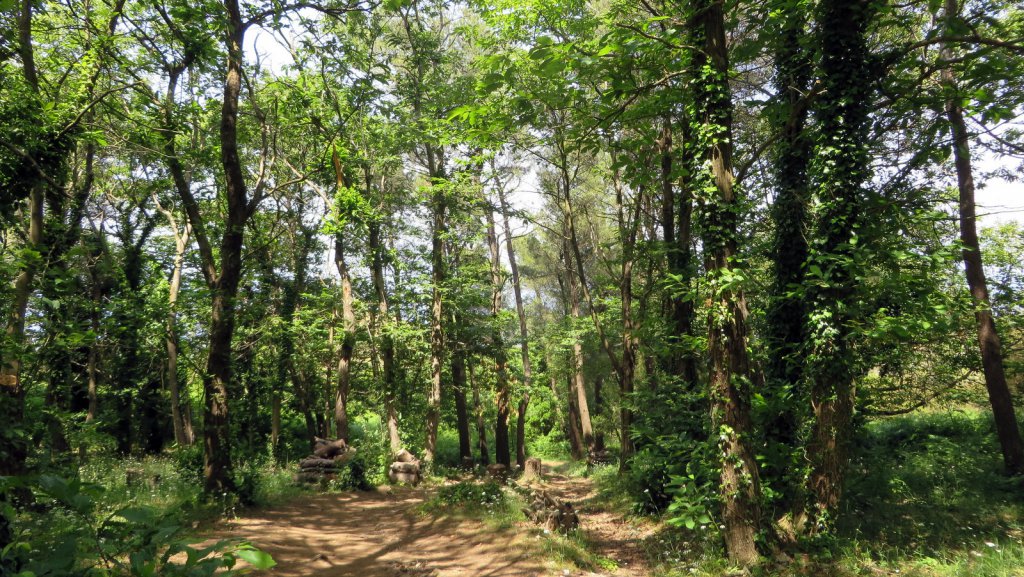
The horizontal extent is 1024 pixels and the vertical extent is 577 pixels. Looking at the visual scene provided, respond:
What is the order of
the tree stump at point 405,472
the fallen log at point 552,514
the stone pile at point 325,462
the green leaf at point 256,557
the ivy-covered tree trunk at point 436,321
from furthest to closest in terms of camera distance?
the ivy-covered tree trunk at point 436,321, the tree stump at point 405,472, the stone pile at point 325,462, the fallen log at point 552,514, the green leaf at point 256,557

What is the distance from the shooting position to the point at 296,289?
2111 cm

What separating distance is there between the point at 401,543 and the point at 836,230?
26.1 ft

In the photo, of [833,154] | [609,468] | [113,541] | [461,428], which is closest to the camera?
[113,541]

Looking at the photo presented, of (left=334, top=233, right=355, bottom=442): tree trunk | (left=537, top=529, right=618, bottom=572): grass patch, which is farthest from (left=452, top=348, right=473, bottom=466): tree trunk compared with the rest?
(left=537, top=529, right=618, bottom=572): grass patch

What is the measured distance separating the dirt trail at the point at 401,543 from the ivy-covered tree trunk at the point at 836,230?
9.19 feet

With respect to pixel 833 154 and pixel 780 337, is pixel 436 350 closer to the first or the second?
pixel 780 337

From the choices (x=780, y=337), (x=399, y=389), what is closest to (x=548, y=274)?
(x=399, y=389)

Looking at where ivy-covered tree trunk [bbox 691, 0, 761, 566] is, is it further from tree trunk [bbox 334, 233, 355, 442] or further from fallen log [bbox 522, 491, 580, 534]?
tree trunk [bbox 334, 233, 355, 442]

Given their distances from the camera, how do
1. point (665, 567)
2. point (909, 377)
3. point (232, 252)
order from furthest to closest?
point (909, 377), point (232, 252), point (665, 567)

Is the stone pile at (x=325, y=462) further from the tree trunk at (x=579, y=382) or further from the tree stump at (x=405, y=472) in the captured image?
the tree trunk at (x=579, y=382)

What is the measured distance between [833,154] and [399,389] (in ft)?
48.5

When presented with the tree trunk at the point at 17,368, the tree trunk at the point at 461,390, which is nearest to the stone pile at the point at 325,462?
the tree trunk at the point at 461,390

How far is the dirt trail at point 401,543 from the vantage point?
6.48 m

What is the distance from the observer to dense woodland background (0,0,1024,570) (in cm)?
545
